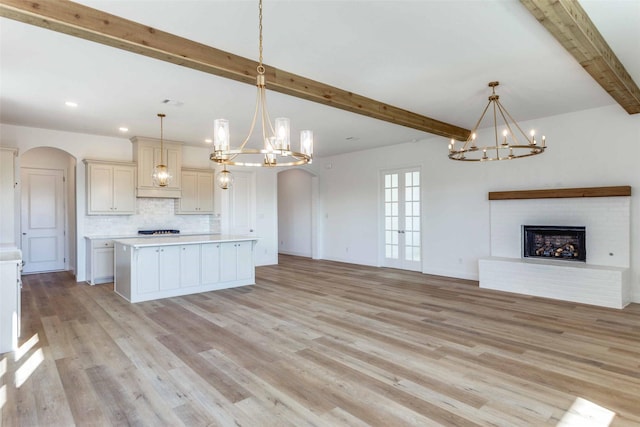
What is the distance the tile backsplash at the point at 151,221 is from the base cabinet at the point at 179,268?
1443mm

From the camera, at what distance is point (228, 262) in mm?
6316

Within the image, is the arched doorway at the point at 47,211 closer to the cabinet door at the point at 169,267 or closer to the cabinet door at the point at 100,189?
the cabinet door at the point at 100,189

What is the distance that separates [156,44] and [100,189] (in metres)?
4.80

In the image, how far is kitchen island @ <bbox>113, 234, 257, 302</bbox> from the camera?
537 centimetres

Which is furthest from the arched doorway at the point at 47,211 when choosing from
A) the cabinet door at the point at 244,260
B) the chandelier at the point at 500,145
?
the chandelier at the point at 500,145

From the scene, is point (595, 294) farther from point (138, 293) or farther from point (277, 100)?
point (138, 293)

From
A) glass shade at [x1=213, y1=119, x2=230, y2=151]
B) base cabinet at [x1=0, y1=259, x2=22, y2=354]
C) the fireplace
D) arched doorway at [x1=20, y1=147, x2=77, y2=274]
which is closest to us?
glass shade at [x1=213, y1=119, x2=230, y2=151]

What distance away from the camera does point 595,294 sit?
16.5 ft

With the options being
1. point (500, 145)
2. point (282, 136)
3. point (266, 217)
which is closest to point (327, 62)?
point (282, 136)

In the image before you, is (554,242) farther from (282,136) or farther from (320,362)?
(282,136)

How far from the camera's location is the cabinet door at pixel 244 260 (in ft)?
21.1

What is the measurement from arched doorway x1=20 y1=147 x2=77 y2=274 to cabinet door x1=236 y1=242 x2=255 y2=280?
3797 millimetres

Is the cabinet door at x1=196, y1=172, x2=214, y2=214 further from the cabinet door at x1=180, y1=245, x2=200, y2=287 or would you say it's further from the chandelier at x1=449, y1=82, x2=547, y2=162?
the chandelier at x1=449, y1=82, x2=547, y2=162

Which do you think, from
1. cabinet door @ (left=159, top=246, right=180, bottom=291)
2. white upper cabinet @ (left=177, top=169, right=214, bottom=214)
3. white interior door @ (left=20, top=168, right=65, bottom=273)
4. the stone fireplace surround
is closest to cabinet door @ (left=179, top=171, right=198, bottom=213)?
white upper cabinet @ (left=177, top=169, right=214, bottom=214)
